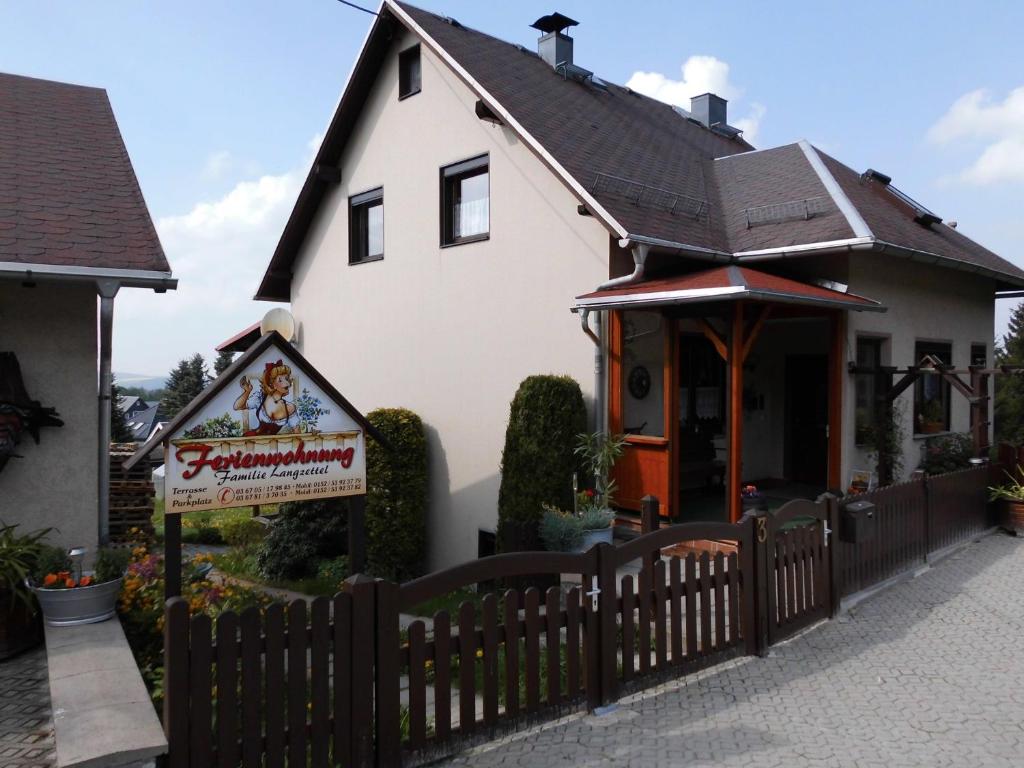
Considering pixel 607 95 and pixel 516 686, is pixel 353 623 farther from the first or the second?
pixel 607 95

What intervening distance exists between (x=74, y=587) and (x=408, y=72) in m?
10.0

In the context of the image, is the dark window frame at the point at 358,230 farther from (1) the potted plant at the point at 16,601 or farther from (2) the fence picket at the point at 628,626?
(2) the fence picket at the point at 628,626

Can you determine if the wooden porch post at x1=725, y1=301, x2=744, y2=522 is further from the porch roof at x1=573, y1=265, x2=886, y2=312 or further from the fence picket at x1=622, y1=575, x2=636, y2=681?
the fence picket at x1=622, y1=575, x2=636, y2=681

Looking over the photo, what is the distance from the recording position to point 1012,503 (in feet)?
34.5

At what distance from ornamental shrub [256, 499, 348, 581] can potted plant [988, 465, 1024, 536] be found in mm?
9103

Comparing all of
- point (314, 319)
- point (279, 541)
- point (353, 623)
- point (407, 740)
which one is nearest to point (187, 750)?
point (353, 623)

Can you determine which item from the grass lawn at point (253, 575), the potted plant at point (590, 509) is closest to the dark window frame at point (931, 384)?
the potted plant at point (590, 509)

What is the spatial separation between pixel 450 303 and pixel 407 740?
329 inches

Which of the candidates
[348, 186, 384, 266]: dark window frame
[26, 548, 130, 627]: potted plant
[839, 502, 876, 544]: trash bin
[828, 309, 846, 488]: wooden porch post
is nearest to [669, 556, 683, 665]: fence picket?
[839, 502, 876, 544]: trash bin

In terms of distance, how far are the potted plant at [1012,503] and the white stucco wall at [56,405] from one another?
10818 millimetres

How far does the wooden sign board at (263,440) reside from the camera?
5230 millimetres

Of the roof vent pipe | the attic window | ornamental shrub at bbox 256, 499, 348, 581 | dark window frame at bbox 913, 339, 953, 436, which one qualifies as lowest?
ornamental shrub at bbox 256, 499, 348, 581

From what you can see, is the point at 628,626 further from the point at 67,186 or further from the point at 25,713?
the point at 67,186

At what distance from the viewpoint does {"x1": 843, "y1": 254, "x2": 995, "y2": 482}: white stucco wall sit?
32.9 ft
